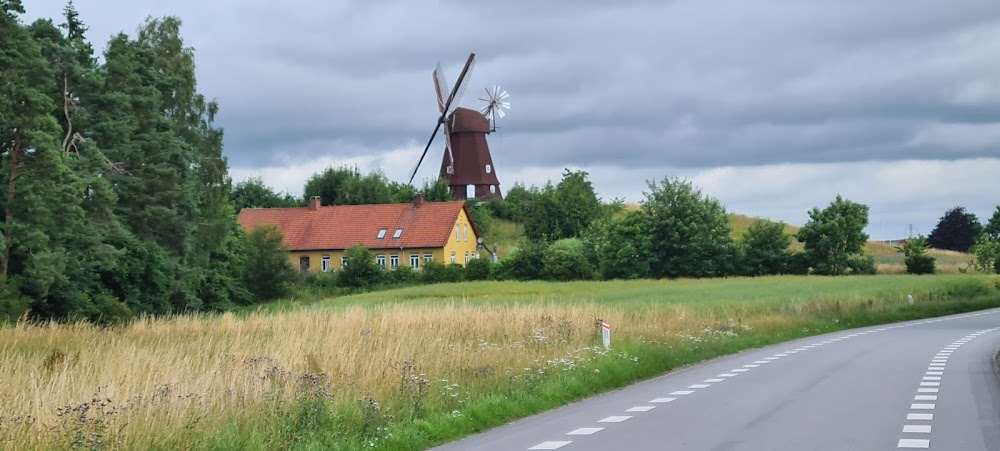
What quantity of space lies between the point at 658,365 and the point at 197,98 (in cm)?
4972

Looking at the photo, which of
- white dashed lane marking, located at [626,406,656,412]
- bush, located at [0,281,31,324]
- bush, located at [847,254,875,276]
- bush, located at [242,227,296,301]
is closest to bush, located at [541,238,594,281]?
bush, located at [847,254,875,276]

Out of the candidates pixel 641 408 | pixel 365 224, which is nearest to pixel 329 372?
pixel 641 408

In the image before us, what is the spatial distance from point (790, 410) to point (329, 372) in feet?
19.9

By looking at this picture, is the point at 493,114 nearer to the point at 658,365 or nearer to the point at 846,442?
the point at 658,365

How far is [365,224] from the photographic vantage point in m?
107

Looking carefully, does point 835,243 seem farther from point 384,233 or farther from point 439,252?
point 384,233

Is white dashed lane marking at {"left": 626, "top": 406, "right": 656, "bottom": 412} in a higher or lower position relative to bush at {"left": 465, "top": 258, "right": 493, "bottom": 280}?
lower

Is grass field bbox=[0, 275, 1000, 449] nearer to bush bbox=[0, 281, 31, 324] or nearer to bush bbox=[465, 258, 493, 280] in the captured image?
bush bbox=[0, 281, 31, 324]

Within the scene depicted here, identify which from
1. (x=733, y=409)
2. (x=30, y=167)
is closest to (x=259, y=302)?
(x=30, y=167)

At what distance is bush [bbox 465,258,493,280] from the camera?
88875 mm

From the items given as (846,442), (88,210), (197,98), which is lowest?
(846,442)

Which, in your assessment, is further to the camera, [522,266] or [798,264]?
[798,264]

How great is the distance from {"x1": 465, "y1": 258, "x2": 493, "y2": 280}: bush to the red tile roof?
12231mm

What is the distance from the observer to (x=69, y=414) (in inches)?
471
